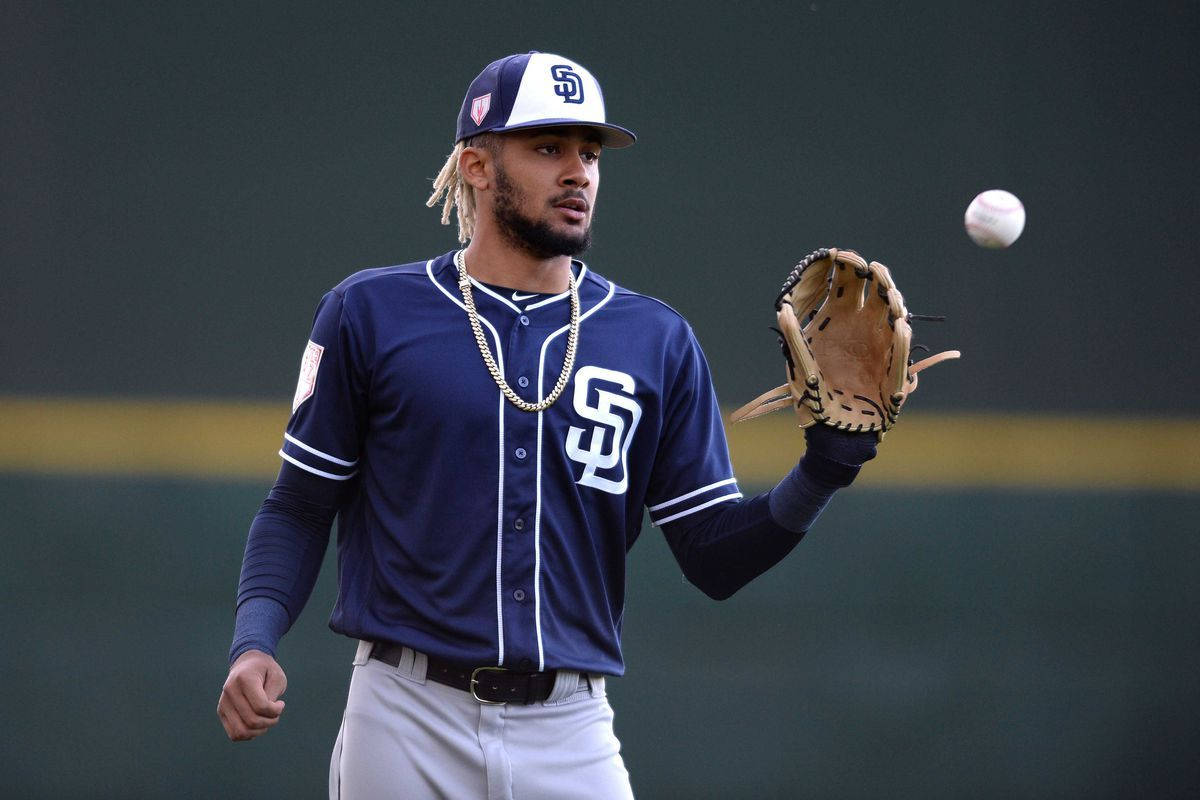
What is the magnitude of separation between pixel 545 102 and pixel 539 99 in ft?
0.04

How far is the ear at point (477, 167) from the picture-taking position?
8.70 feet

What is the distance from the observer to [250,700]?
89.6 inches

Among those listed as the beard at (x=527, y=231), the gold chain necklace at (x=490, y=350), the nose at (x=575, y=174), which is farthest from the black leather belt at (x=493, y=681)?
the nose at (x=575, y=174)

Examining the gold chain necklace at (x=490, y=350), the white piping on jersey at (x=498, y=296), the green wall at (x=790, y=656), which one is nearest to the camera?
the gold chain necklace at (x=490, y=350)

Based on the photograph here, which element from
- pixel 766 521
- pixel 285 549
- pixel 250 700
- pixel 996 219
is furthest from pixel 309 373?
pixel 996 219

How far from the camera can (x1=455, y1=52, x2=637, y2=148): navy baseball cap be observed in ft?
8.32

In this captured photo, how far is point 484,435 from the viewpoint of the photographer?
2.44 meters

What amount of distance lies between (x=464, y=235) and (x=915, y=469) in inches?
106

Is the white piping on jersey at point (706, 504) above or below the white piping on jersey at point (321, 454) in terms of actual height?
below

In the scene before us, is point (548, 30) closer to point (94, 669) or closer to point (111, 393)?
point (111, 393)

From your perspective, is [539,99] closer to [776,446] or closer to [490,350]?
[490,350]

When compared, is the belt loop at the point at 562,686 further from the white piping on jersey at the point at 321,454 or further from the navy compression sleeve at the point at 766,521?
the white piping on jersey at the point at 321,454

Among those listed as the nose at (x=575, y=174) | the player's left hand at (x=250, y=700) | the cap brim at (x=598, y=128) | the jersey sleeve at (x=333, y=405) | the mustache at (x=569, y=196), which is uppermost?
the cap brim at (x=598, y=128)

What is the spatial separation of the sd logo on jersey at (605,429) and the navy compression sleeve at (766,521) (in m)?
0.19
